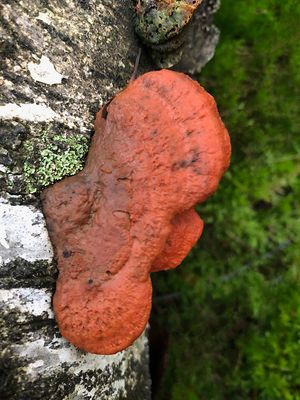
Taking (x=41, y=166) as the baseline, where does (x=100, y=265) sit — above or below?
below

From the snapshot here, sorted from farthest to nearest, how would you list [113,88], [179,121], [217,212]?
1. [217,212]
2. [113,88]
3. [179,121]

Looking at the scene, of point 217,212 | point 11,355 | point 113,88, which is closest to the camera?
point 11,355

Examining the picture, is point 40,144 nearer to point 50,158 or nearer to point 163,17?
point 50,158

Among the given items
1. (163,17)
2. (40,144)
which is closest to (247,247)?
(163,17)

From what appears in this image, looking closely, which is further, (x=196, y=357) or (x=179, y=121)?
(x=196, y=357)

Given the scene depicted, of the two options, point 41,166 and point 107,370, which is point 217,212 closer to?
point 107,370

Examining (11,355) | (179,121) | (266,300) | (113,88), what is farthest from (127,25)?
(266,300)

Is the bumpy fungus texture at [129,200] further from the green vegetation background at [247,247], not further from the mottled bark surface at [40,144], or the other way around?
the green vegetation background at [247,247]

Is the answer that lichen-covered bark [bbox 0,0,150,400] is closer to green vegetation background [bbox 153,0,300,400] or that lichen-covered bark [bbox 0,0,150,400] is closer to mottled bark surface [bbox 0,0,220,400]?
mottled bark surface [bbox 0,0,220,400]

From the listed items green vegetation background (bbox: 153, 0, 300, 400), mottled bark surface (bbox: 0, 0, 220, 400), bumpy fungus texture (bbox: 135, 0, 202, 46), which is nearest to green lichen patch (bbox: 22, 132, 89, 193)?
mottled bark surface (bbox: 0, 0, 220, 400)
